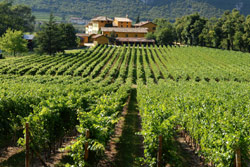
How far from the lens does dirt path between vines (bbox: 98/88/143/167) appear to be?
1080 centimetres

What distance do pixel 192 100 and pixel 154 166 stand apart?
7.06m

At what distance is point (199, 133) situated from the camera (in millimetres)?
10039

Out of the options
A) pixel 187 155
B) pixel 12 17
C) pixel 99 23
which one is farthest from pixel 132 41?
pixel 187 155

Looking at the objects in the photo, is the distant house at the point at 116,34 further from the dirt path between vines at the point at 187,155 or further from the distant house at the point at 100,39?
the dirt path between vines at the point at 187,155

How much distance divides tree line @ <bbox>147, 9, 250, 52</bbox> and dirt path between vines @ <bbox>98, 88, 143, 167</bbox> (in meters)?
61.7

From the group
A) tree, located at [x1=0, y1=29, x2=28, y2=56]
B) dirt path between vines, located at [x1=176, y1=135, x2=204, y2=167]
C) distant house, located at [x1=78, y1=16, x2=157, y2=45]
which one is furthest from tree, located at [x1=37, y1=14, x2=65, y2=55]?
dirt path between vines, located at [x1=176, y1=135, x2=204, y2=167]

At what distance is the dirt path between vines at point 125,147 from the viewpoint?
10.8 m

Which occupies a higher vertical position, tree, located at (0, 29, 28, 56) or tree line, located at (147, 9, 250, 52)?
tree line, located at (147, 9, 250, 52)

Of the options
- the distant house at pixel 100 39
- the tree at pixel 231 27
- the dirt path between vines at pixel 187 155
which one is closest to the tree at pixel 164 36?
the tree at pixel 231 27

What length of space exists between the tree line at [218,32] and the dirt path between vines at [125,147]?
202 feet

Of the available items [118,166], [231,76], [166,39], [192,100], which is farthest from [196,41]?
[118,166]

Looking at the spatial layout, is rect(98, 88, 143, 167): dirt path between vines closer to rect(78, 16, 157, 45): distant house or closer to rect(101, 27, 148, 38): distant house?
rect(78, 16, 157, 45): distant house

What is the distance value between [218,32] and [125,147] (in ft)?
245

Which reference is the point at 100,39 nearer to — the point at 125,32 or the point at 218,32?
the point at 125,32
